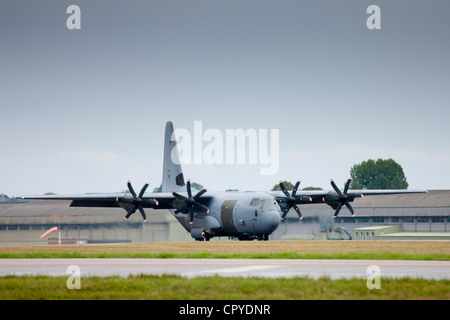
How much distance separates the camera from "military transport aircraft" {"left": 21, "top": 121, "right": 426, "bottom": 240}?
55.4m

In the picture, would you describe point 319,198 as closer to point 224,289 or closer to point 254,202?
point 254,202

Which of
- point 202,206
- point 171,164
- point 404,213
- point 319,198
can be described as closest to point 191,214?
point 202,206

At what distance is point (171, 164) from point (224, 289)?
49.2m

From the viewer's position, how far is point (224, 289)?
19.7 metres

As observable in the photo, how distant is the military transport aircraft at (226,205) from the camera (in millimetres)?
55438

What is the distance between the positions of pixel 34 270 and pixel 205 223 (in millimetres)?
33215

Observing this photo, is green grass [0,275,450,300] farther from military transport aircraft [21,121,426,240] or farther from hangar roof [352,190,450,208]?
hangar roof [352,190,450,208]

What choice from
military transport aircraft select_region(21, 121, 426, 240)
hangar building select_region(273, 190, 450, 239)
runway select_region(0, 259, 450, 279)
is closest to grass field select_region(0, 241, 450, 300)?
runway select_region(0, 259, 450, 279)

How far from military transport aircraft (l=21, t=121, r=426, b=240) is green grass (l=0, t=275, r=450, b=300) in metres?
33.0

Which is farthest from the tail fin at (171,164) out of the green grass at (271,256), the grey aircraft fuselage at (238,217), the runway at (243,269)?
the runway at (243,269)
